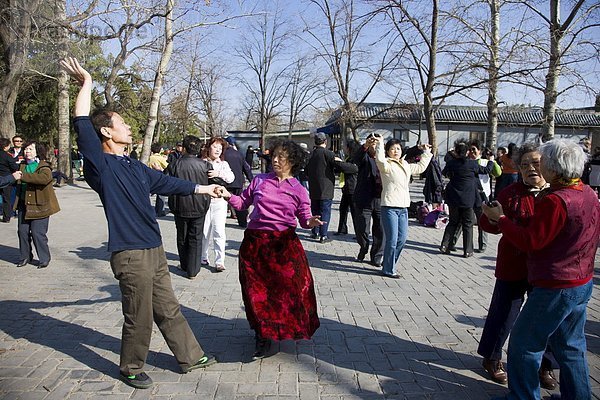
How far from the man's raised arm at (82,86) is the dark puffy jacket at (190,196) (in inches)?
114

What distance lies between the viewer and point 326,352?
381 centimetres

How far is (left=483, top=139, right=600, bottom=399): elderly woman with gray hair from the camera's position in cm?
251

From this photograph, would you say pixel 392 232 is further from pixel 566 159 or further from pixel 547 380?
pixel 566 159

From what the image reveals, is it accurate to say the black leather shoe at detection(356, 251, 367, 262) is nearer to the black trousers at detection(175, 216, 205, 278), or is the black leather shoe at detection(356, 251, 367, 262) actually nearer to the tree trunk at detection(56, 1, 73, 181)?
the black trousers at detection(175, 216, 205, 278)

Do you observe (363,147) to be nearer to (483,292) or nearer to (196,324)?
(483,292)

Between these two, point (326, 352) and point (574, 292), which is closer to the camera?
point (574, 292)

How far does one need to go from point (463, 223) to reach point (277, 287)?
470 centimetres

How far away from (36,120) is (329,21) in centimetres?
2264

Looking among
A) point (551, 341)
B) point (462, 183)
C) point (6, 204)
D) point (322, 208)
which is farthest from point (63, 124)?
point (551, 341)

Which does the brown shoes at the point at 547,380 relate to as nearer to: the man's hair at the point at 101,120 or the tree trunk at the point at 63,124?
the man's hair at the point at 101,120

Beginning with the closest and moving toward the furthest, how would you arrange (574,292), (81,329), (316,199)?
(574,292)
(81,329)
(316,199)

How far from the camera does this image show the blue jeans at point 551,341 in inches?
103

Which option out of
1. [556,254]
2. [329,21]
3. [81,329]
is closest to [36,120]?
[329,21]

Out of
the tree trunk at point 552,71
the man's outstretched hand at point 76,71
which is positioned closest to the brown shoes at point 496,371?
the man's outstretched hand at point 76,71
